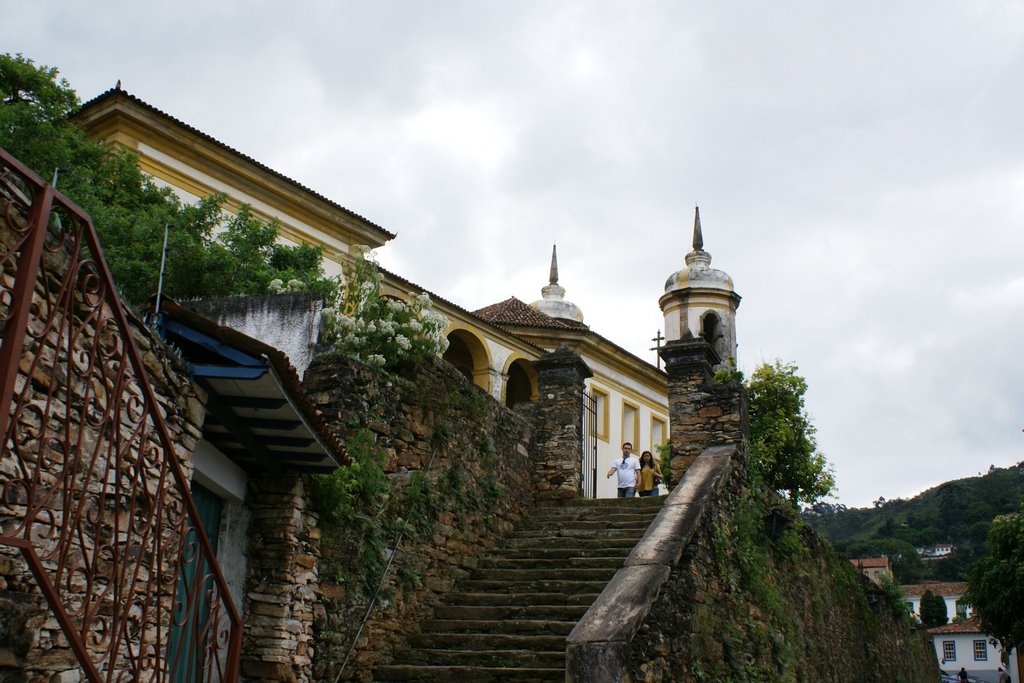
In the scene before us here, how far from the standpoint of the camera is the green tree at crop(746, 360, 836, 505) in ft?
66.8

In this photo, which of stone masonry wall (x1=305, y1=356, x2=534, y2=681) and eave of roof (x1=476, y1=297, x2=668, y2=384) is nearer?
stone masonry wall (x1=305, y1=356, x2=534, y2=681)

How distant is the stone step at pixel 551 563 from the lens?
395 inches

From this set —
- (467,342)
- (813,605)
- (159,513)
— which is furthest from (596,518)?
(467,342)

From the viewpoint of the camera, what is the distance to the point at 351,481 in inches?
328

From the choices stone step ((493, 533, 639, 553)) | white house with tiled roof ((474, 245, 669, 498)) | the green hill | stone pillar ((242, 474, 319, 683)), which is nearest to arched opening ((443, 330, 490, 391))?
white house with tiled roof ((474, 245, 669, 498))

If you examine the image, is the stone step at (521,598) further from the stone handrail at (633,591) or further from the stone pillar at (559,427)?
the stone pillar at (559,427)

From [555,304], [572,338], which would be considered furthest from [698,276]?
[572,338]

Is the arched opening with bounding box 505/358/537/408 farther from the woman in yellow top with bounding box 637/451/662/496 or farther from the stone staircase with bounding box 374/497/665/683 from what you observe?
the stone staircase with bounding box 374/497/665/683

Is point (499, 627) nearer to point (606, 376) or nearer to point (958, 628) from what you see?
point (606, 376)

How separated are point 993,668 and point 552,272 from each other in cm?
4004

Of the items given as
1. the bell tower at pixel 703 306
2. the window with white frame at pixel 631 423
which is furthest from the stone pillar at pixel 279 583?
the bell tower at pixel 703 306

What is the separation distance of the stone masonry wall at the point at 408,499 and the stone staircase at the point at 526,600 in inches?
8.3

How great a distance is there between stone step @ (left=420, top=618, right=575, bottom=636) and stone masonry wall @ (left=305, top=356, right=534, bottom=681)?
19cm

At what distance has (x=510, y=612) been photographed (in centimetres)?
923
